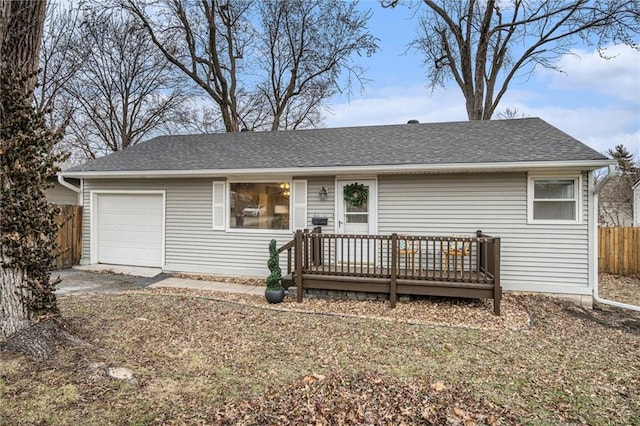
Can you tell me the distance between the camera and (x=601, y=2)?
11.4 m

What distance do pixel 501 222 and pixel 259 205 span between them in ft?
17.1

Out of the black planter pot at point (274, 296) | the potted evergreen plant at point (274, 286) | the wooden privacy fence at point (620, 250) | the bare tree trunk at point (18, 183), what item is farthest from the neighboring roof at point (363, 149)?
the bare tree trunk at point (18, 183)

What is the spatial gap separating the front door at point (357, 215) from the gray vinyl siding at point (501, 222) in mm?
177

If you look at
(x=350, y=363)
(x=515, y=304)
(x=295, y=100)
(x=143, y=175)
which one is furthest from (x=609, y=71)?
(x=143, y=175)

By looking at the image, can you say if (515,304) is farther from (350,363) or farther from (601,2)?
(601,2)

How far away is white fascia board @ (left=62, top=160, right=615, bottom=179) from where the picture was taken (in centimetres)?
613

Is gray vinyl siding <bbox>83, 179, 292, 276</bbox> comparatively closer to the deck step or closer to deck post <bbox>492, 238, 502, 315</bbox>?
the deck step

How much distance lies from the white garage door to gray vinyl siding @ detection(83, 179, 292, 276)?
0.32 metres

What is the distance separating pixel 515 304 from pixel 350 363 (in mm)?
3999

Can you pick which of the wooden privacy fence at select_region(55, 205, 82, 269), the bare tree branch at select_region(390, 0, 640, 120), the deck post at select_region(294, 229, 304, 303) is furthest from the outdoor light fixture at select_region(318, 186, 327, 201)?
the bare tree branch at select_region(390, 0, 640, 120)

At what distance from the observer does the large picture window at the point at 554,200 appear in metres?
6.47

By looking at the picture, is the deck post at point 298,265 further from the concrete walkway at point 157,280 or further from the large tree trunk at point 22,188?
the large tree trunk at point 22,188

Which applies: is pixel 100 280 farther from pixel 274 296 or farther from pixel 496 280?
pixel 496 280

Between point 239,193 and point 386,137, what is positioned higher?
point 386,137
